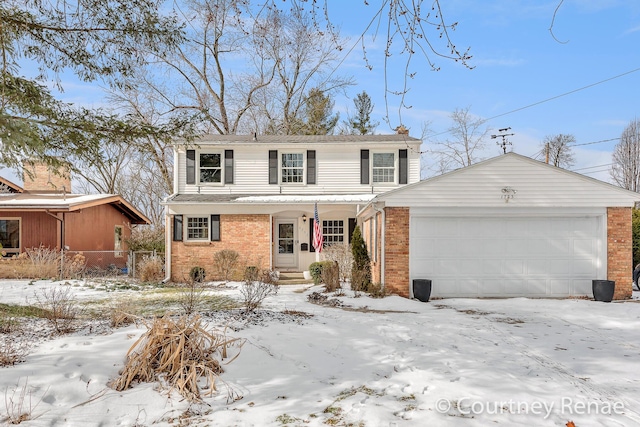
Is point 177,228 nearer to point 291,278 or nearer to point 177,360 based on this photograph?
point 291,278

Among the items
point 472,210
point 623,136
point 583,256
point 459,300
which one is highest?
point 623,136

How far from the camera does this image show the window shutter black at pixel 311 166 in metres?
17.9

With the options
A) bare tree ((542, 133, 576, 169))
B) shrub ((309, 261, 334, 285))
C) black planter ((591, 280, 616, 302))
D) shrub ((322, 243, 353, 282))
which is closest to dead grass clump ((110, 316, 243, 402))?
shrub ((322, 243, 353, 282))

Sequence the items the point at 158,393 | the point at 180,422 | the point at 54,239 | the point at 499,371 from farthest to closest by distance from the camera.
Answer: the point at 54,239
the point at 499,371
the point at 158,393
the point at 180,422

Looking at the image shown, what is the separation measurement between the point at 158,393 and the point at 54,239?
57.1ft

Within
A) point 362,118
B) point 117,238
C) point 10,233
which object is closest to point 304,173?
point 117,238

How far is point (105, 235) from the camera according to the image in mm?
22250

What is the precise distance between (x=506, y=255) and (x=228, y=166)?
10.8 metres

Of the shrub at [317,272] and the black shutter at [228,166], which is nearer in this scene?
the shrub at [317,272]

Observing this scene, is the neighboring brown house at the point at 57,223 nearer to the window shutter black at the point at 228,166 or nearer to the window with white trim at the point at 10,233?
the window with white trim at the point at 10,233

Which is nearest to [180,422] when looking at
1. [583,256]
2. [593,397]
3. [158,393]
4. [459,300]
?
[158,393]

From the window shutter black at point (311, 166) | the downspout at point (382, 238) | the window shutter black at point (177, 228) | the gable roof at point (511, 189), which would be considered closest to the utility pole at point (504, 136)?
the window shutter black at point (311, 166)

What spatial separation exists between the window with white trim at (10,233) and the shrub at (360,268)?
14.9m

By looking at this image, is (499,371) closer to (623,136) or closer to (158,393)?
(158,393)
